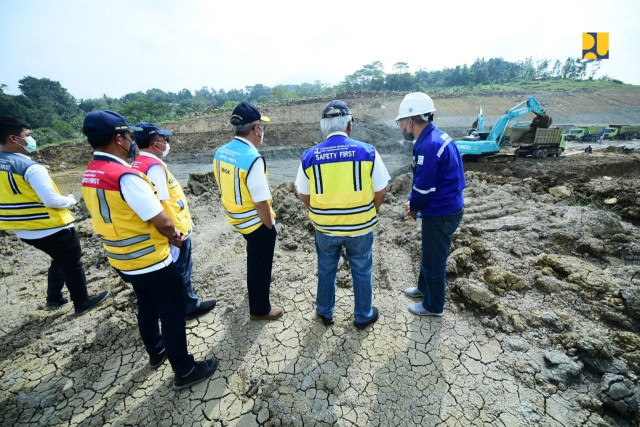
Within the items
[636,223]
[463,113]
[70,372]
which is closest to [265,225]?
[70,372]

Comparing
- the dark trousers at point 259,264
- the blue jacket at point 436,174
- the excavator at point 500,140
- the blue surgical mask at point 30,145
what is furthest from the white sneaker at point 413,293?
the excavator at point 500,140

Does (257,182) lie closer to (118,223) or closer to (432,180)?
(118,223)

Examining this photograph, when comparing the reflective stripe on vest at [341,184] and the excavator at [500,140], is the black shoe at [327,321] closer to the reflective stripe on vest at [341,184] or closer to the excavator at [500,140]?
the reflective stripe on vest at [341,184]

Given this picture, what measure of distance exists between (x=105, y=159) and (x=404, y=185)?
5.98 metres

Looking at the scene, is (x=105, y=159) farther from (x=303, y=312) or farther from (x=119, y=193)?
(x=303, y=312)

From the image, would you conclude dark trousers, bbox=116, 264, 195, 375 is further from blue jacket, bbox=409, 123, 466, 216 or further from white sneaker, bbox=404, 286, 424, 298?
white sneaker, bbox=404, 286, 424, 298

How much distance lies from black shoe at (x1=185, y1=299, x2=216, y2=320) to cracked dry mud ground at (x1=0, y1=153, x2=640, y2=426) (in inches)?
4.4

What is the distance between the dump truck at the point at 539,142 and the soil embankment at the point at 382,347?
963 centimetres

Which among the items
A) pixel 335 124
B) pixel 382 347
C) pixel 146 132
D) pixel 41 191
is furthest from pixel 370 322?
pixel 41 191

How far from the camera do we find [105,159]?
1.61 m

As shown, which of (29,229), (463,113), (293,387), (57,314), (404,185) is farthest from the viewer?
(463,113)

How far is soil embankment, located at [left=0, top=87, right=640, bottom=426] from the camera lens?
1.90m

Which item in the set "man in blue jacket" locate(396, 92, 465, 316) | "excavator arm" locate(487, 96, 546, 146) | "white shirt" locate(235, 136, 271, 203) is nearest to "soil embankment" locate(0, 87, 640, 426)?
"man in blue jacket" locate(396, 92, 465, 316)

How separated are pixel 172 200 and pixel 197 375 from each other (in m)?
1.43
